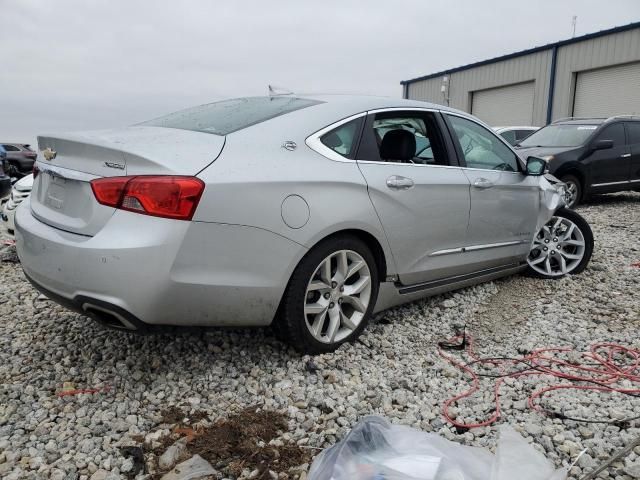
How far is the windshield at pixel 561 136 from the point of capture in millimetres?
9203

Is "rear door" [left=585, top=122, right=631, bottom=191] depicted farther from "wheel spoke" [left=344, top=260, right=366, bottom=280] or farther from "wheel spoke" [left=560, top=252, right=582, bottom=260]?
"wheel spoke" [left=344, top=260, right=366, bottom=280]

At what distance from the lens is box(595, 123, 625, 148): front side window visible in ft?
30.3

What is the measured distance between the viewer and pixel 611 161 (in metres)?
9.14

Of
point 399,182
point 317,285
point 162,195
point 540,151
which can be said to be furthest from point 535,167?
point 540,151

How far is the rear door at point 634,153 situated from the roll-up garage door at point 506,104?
413 inches

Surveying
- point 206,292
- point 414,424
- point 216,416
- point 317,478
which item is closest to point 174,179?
point 206,292

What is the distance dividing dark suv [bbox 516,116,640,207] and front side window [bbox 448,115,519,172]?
475 cm

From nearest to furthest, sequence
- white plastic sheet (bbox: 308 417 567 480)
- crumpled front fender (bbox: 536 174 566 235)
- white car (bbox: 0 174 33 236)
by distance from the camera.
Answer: white plastic sheet (bbox: 308 417 567 480) < crumpled front fender (bbox: 536 174 566 235) < white car (bbox: 0 174 33 236)

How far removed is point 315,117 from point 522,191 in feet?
6.95

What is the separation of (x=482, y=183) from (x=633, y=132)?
23.9 feet

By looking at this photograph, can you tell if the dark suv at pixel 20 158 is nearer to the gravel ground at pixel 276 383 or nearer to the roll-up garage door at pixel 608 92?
the gravel ground at pixel 276 383

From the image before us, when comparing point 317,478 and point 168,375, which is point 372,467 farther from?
point 168,375

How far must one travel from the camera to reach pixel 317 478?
1856 millimetres

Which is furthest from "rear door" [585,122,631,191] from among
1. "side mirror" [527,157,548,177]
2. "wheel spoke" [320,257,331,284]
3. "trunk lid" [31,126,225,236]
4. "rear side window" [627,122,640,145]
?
"trunk lid" [31,126,225,236]
